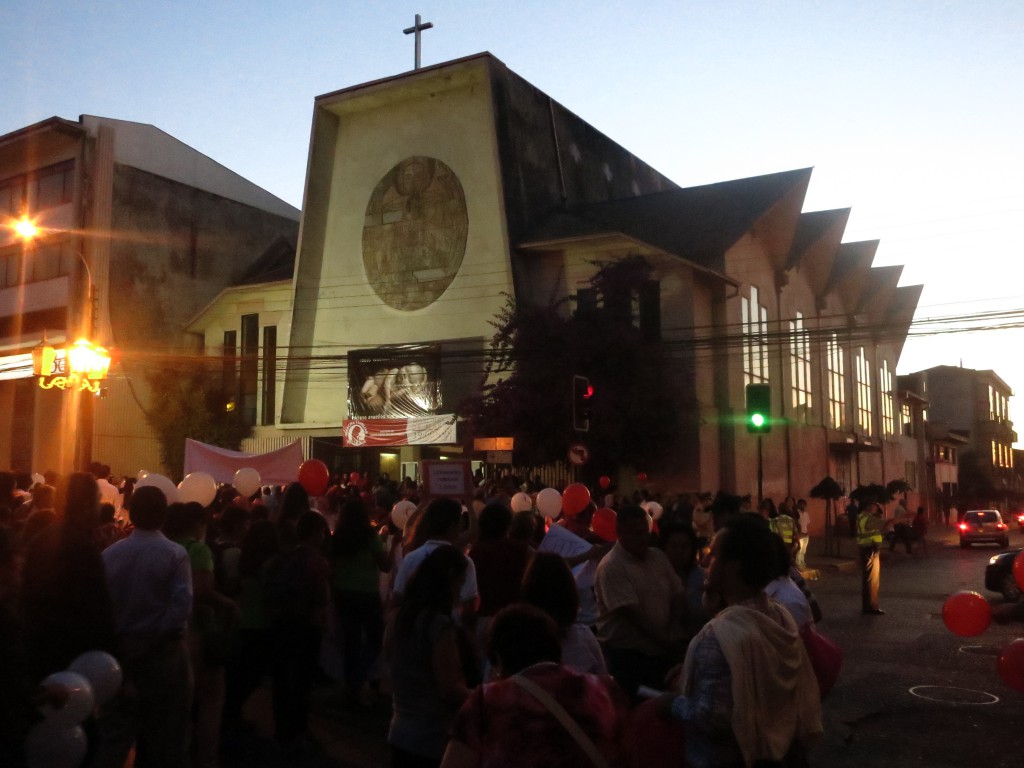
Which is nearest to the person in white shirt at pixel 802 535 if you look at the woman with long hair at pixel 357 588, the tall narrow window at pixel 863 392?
the woman with long hair at pixel 357 588

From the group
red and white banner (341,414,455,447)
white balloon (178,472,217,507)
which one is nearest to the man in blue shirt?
white balloon (178,472,217,507)

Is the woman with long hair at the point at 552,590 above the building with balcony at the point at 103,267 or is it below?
below

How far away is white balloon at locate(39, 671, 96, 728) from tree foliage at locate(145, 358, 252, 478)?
3121cm

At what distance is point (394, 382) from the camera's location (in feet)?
103

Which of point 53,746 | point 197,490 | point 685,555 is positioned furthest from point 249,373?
point 53,746

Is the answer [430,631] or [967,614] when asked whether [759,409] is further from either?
[430,631]

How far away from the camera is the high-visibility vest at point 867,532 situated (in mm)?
15586

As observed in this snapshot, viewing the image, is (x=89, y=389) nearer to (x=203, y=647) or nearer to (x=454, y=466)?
(x=454, y=466)

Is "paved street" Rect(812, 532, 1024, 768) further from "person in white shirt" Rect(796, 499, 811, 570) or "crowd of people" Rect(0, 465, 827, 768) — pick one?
"person in white shirt" Rect(796, 499, 811, 570)

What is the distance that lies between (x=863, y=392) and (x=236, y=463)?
36.0m

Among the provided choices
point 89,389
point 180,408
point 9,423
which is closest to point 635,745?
point 89,389

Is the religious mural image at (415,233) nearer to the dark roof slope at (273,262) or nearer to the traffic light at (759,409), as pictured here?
the dark roof slope at (273,262)

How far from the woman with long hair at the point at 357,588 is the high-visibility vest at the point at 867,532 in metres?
9.03

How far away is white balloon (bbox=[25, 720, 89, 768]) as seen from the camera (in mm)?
3985
